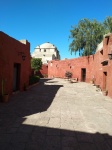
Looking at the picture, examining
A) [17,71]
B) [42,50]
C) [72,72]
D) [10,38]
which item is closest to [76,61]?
[72,72]

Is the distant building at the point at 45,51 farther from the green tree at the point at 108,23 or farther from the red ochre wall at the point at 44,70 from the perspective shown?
the green tree at the point at 108,23

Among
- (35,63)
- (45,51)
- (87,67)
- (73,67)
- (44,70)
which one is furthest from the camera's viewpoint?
(45,51)

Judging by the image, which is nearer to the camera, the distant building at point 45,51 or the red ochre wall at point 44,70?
the red ochre wall at point 44,70

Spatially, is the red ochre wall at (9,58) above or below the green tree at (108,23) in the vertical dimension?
below

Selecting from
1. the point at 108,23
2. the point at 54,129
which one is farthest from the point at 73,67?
the point at 54,129

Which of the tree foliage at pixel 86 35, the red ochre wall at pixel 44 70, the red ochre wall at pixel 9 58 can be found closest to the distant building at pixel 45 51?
the red ochre wall at pixel 44 70

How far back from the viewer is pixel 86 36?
102ft

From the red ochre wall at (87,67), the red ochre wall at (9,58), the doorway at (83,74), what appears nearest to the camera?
the red ochre wall at (9,58)

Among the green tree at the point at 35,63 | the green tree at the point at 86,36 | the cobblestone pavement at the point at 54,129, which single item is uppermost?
the green tree at the point at 86,36

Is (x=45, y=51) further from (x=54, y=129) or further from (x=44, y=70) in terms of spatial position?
(x=54, y=129)

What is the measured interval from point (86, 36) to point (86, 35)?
0.52 ft

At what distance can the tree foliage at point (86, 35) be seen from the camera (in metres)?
30.7

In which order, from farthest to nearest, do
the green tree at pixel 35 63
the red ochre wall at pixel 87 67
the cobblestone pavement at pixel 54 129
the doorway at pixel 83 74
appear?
the green tree at pixel 35 63 → the doorway at pixel 83 74 → the red ochre wall at pixel 87 67 → the cobblestone pavement at pixel 54 129

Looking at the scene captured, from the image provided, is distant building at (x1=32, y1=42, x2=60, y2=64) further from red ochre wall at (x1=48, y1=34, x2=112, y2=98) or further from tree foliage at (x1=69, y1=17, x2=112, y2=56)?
tree foliage at (x1=69, y1=17, x2=112, y2=56)
